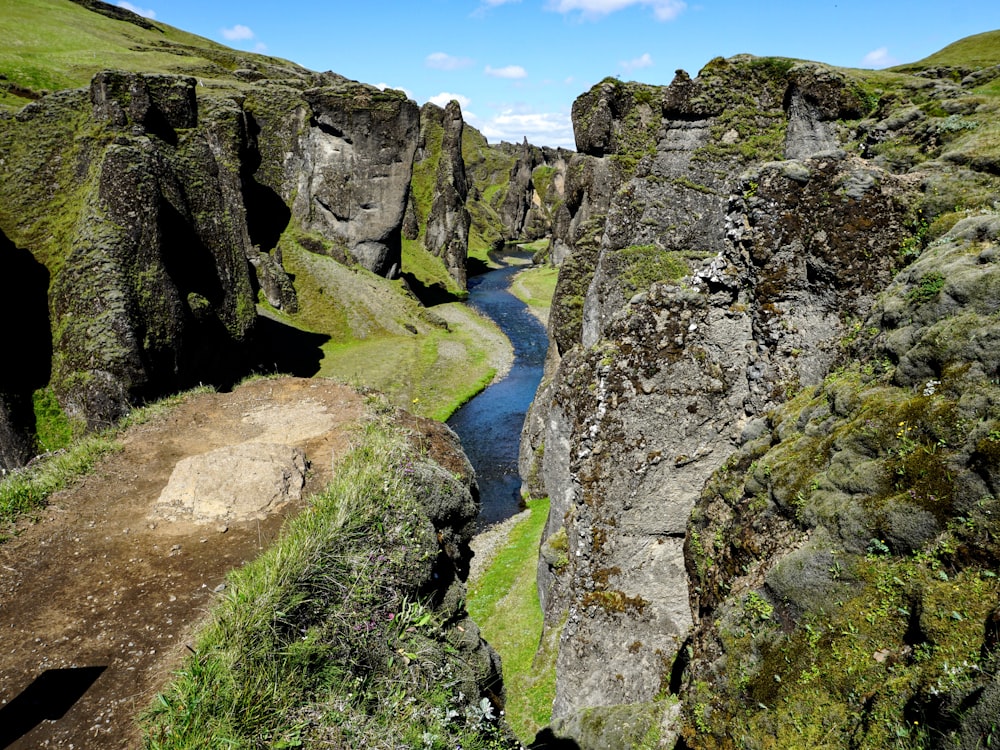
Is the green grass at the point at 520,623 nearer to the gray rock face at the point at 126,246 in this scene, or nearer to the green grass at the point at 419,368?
the green grass at the point at 419,368

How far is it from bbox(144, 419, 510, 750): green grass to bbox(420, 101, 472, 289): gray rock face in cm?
8463

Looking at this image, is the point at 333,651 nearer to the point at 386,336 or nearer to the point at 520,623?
the point at 520,623

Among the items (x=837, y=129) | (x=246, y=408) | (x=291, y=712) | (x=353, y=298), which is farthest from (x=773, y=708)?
(x=353, y=298)

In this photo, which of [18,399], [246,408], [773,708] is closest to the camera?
[773,708]

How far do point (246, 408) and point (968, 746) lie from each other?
675 inches

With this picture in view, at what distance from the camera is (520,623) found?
1961 cm

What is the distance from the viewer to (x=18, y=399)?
24109 mm

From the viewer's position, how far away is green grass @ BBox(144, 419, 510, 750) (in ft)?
20.9

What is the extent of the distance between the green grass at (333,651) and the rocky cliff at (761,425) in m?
3.89

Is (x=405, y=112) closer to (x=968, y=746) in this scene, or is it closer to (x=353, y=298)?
(x=353, y=298)

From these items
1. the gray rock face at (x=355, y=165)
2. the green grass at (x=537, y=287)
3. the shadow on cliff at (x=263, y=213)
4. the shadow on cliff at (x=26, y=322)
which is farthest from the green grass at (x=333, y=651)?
the green grass at (x=537, y=287)

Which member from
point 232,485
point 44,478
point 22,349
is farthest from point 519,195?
point 44,478

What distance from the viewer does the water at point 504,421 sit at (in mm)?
33344

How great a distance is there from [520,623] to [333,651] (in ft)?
44.1
